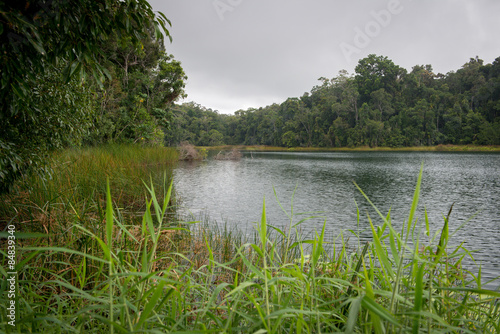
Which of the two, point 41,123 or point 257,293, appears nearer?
point 257,293

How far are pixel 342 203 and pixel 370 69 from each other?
69247 mm

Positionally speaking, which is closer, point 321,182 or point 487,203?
point 487,203

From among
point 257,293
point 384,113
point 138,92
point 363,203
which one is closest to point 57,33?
point 257,293

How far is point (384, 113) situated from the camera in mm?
62094

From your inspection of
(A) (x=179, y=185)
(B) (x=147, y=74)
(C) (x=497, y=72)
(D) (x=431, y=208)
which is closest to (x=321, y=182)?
(D) (x=431, y=208)

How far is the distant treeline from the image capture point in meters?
51.6

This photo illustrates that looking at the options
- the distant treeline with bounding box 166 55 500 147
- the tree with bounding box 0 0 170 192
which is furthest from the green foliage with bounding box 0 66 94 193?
the distant treeline with bounding box 166 55 500 147

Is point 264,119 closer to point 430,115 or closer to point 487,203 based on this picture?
point 430,115

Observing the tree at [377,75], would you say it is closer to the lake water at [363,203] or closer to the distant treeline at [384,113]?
the distant treeline at [384,113]

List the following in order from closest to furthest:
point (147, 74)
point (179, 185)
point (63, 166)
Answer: point (63, 166)
point (179, 185)
point (147, 74)

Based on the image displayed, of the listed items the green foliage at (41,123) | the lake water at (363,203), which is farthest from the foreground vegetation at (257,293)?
the lake water at (363,203)

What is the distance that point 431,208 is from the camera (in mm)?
10031

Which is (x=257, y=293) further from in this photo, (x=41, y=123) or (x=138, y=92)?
(x=138, y=92)

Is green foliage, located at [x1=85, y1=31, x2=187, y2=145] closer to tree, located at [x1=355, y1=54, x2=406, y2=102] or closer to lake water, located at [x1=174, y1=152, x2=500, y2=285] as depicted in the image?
lake water, located at [x1=174, y1=152, x2=500, y2=285]
